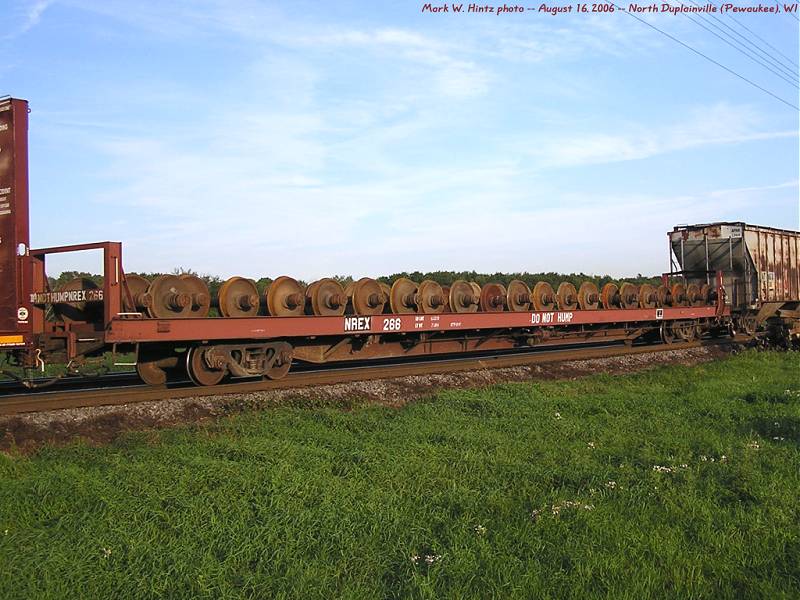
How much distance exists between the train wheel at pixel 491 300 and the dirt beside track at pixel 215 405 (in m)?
1.85

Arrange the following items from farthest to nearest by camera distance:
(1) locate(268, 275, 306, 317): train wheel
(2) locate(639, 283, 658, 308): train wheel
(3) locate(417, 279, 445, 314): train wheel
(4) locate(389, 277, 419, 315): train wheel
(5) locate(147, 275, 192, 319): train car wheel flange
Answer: (2) locate(639, 283, 658, 308): train wheel, (3) locate(417, 279, 445, 314): train wheel, (4) locate(389, 277, 419, 315): train wheel, (1) locate(268, 275, 306, 317): train wheel, (5) locate(147, 275, 192, 319): train car wheel flange

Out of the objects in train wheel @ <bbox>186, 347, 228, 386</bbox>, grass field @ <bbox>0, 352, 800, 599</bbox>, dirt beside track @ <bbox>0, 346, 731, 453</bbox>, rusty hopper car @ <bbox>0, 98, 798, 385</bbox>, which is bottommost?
grass field @ <bbox>0, 352, 800, 599</bbox>

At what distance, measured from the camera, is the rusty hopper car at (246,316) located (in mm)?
9055

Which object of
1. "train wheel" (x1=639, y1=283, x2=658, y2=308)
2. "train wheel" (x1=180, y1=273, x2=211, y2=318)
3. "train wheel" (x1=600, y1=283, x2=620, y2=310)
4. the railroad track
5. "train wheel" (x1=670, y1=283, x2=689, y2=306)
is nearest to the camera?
the railroad track

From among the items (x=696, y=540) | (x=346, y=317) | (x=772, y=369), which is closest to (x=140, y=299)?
(x=346, y=317)

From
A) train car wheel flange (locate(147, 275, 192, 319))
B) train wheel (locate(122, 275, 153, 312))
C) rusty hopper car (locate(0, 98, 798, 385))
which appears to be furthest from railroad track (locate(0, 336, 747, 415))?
train wheel (locate(122, 275, 153, 312))

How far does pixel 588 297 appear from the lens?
1772 cm

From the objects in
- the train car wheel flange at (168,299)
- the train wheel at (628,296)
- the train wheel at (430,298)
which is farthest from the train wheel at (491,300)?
the train car wheel flange at (168,299)

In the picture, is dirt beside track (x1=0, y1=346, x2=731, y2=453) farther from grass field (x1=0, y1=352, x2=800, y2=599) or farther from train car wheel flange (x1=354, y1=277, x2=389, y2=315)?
train car wheel flange (x1=354, y1=277, x2=389, y2=315)

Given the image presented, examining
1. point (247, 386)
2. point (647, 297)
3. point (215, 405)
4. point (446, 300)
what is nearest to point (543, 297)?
point (446, 300)

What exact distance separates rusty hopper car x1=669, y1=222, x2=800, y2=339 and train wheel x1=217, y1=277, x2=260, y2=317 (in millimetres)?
16291

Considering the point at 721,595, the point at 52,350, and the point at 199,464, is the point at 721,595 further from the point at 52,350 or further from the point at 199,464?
the point at 52,350

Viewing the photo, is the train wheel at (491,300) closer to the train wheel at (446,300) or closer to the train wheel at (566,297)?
the train wheel at (446,300)

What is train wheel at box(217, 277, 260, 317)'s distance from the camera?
A: 1038 cm
